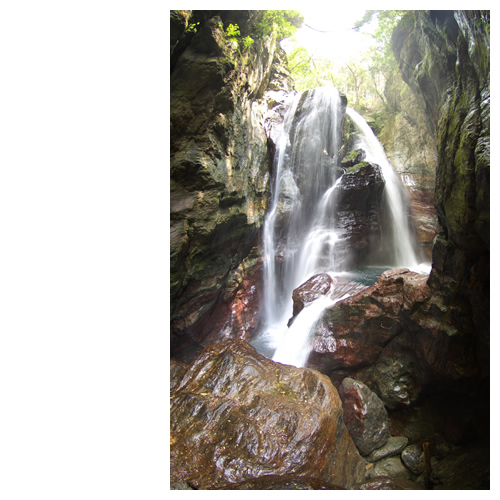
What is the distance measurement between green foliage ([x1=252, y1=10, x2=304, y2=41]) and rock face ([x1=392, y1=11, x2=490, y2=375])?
2.14m

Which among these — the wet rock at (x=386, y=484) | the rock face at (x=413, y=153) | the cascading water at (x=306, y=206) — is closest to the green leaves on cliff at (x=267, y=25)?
the cascading water at (x=306, y=206)

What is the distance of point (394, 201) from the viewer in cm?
950

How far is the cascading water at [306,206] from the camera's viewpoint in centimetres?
835

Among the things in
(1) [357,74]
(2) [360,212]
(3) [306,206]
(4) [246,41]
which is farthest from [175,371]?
(1) [357,74]

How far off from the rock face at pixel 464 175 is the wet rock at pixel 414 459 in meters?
1.48

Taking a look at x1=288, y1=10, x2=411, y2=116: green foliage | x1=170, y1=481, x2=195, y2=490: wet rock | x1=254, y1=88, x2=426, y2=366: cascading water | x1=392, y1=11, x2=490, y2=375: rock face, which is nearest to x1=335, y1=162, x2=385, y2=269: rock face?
x1=254, y1=88, x2=426, y2=366: cascading water

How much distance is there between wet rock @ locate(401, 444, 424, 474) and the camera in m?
3.60

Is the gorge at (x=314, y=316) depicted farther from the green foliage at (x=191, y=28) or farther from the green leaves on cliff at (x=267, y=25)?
the green leaves on cliff at (x=267, y=25)

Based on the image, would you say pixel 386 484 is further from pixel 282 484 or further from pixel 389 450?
pixel 282 484

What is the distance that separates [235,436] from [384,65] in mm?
13808

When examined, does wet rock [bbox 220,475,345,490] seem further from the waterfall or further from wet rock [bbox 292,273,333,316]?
the waterfall

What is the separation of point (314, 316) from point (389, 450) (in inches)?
96.2

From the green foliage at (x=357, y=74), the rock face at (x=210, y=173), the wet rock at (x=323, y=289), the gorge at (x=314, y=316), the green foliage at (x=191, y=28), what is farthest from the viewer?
A: the green foliage at (x=357, y=74)
